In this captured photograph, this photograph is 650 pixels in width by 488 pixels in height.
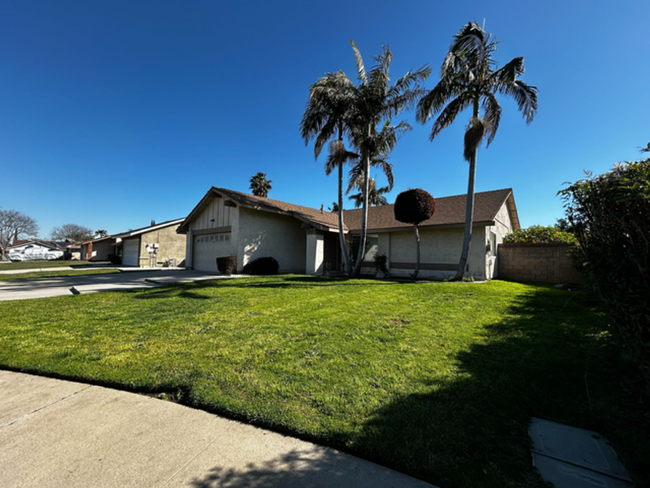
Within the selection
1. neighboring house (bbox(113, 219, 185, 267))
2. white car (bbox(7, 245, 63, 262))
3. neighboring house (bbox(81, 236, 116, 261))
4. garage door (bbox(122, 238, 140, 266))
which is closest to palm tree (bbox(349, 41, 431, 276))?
neighboring house (bbox(113, 219, 185, 267))

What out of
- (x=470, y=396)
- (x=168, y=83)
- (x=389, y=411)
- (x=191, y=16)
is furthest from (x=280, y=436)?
(x=168, y=83)

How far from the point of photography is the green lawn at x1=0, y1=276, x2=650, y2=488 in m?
2.21

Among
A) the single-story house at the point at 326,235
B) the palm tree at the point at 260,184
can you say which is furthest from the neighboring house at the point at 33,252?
the single-story house at the point at 326,235

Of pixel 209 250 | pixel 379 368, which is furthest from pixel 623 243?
pixel 209 250

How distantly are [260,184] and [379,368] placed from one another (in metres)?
31.8

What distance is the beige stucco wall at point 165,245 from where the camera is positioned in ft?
83.2

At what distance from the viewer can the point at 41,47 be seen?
32.2ft

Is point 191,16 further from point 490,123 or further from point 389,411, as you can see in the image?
point 389,411

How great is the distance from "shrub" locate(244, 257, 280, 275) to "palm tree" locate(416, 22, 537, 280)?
988cm

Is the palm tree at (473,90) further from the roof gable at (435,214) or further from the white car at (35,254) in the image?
the white car at (35,254)

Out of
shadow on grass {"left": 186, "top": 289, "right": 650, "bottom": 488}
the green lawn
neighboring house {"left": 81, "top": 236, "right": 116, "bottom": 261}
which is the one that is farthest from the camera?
neighboring house {"left": 81, "top": 236, "right": 116, "bottom": 261}

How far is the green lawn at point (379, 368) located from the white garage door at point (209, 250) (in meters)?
9.86

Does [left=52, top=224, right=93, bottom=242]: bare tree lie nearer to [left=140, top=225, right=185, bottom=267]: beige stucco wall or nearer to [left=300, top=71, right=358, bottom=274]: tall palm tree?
[left=140, top=225, right=185, bottom=267]: beige stucco wall

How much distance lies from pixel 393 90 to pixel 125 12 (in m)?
11.2
